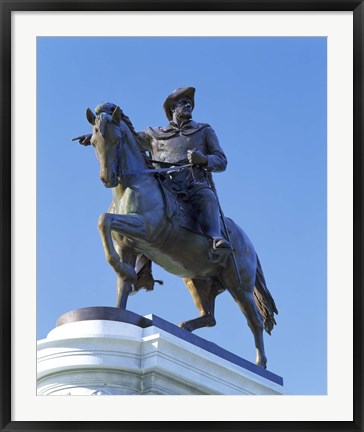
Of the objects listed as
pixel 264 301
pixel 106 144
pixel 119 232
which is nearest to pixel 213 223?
pixel 119 232

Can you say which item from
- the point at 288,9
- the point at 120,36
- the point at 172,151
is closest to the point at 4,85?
the point at 120,36

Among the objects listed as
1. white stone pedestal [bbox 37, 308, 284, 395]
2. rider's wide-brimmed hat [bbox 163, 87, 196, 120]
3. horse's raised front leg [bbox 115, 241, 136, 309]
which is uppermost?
rider's wide-brimmed hat [bbox 163, 87, 196, 120]

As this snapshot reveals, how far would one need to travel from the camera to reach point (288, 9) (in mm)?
14367

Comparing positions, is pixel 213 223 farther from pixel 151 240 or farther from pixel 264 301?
pixel 264 301

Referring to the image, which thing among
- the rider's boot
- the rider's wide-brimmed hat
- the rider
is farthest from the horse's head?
the rider's wide-brimmed hat

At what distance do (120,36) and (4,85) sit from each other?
1484 mm

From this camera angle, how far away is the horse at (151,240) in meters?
17.0

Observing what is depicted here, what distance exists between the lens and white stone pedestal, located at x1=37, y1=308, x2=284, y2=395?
15914 millimetres

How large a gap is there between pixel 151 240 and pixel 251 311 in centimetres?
203

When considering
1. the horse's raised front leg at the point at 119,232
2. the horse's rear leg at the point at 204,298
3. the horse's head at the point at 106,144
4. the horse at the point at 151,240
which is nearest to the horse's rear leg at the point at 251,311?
the horse at the point at 151,240

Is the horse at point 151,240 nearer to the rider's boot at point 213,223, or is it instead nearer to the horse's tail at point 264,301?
the rider's boot at point 213,223

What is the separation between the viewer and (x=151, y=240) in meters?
17.3

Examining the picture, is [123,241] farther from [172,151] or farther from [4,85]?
[4,85]

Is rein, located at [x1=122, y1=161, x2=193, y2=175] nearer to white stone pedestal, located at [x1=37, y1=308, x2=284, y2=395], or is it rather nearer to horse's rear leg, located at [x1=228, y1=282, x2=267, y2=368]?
horse's rear leg, located at [x1=228, y1=282, x2=267, y2=368]
